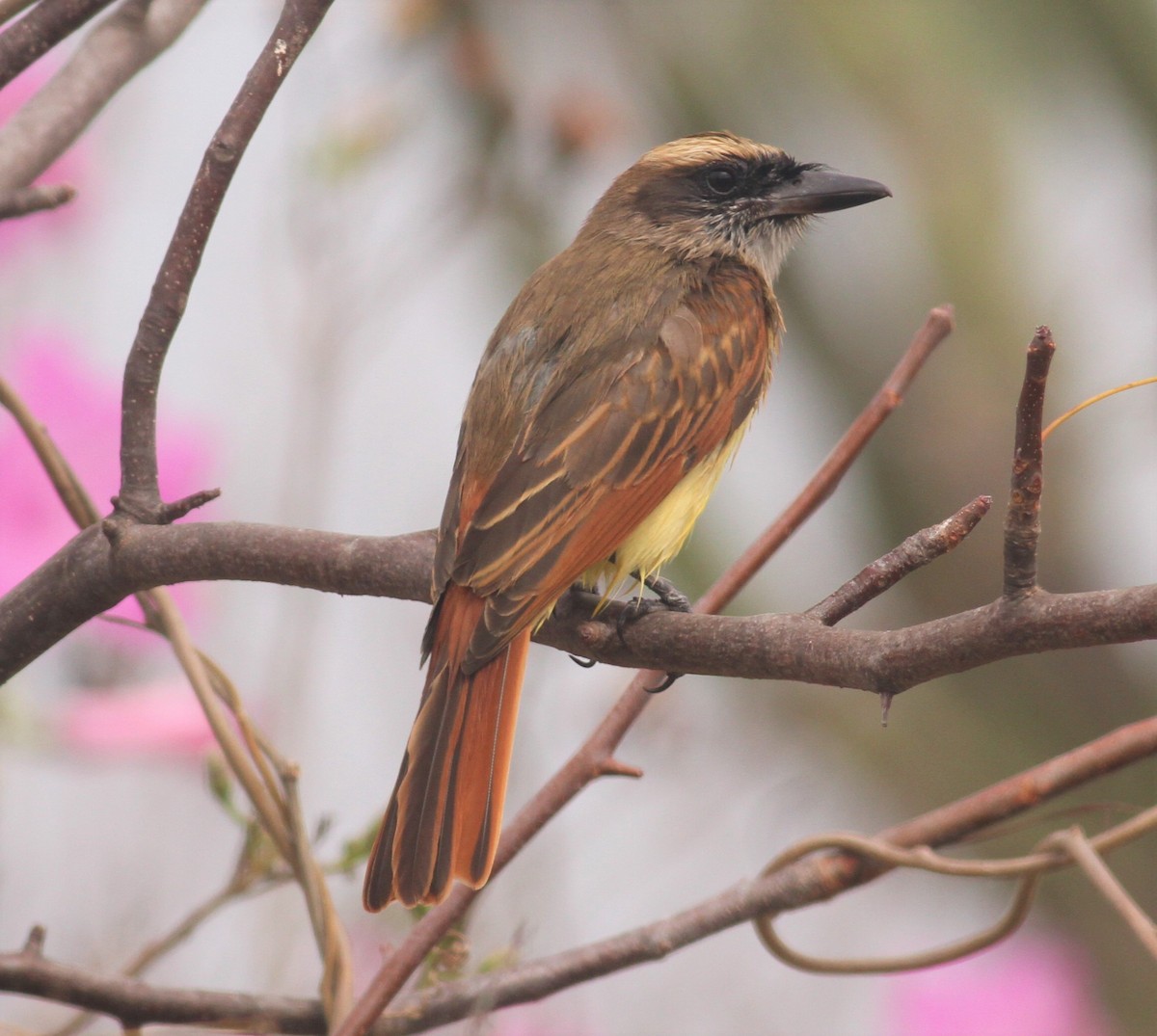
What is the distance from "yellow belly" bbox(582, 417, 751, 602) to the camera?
289cm

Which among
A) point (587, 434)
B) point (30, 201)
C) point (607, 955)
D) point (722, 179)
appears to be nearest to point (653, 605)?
point (587, 434)

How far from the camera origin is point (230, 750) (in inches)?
77.4

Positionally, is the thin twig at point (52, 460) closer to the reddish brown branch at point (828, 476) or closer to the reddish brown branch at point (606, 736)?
the reddish brown branch at point (606, 736)

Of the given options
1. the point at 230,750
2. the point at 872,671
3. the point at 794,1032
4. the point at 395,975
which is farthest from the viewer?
the point at 794,1032

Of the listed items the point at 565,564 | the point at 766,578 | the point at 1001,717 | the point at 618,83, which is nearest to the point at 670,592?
the point at 565,564

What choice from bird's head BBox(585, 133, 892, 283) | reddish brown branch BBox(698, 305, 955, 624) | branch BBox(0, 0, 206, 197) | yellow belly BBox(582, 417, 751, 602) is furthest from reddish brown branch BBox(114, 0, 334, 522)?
bird's head BBox(585, 133, 892, 283)

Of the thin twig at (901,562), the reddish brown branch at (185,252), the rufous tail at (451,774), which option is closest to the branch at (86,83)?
the reddish brown branch at (185,252)

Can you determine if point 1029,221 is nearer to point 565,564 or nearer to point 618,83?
point 618,83

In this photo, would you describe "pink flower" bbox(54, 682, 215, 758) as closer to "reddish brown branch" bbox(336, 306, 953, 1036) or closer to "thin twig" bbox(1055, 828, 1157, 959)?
"reddish brown branch" bbox(336, 306, 953, 1036)

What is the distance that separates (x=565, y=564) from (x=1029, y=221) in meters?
4.71

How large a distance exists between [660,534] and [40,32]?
1444 millimetres

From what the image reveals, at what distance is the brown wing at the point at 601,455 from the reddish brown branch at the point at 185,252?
546 millimetres

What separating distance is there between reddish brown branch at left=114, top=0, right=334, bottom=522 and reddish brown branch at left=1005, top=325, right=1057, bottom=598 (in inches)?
37.2

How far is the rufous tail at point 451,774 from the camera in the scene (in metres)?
2.13
